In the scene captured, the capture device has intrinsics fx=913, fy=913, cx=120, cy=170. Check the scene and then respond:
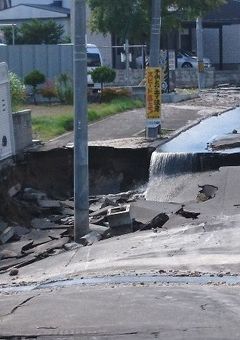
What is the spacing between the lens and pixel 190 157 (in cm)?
2038

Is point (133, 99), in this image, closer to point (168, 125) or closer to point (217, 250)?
point (168, 125)

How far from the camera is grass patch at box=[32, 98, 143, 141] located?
2574cm

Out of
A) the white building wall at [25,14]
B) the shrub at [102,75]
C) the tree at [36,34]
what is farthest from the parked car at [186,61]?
the shrub at [102,75]

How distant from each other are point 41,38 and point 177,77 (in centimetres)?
1041

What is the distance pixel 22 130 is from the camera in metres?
23.1

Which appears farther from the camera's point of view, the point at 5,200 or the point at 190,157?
the point at 190,157

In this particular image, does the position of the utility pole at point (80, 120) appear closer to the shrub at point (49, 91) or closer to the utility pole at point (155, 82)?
the utility pole at point (155, 82)

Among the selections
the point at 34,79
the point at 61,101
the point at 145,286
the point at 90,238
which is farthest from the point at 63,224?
the point at 34,79

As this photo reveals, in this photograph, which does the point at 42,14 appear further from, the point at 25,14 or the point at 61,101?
the point at 61,101

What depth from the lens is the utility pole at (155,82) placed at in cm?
2295

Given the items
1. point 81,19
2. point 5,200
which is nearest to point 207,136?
point 5,200

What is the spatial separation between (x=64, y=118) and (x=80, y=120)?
1265 centimetres

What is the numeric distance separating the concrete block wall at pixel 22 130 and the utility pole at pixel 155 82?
307 centimetres

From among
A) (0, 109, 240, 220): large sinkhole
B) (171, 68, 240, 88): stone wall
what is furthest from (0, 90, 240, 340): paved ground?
(171, 68, 240, 88): stone wall
